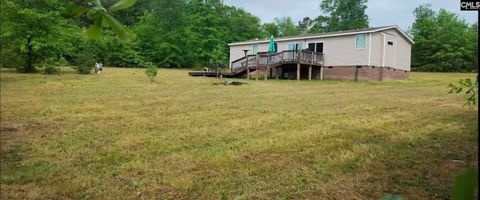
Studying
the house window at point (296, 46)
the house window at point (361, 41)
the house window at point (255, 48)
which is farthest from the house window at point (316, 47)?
the house window at point (255, 48)

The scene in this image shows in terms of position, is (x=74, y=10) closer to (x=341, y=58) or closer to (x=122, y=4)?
(x=122, y=4)

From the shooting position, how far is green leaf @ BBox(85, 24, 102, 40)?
35.2 inches

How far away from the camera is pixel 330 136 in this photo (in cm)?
749

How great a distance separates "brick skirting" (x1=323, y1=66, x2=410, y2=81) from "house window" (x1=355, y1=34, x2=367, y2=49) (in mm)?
1205

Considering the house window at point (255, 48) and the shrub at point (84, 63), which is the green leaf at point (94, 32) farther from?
the house window at point (255, 48)

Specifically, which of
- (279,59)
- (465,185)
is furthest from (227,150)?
(279,59)

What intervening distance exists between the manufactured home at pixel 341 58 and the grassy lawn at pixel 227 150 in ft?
44.5

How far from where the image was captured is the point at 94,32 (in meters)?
0.91

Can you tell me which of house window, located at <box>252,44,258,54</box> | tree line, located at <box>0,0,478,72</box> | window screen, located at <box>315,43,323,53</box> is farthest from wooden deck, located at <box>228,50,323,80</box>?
tree line, located at <box>0,0,478,72</box>

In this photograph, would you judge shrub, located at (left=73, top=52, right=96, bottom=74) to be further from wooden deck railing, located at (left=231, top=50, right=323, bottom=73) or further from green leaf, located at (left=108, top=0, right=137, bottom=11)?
green leaf, located at (left=108, top=0, right=137, bottom=11)

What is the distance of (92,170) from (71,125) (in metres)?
3.30

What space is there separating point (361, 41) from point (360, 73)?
1835 millimetres

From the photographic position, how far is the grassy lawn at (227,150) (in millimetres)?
4637

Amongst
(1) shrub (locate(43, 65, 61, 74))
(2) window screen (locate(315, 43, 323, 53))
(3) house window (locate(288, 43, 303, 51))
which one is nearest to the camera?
(1) shrub (locate(43, 65, 61, 74))
